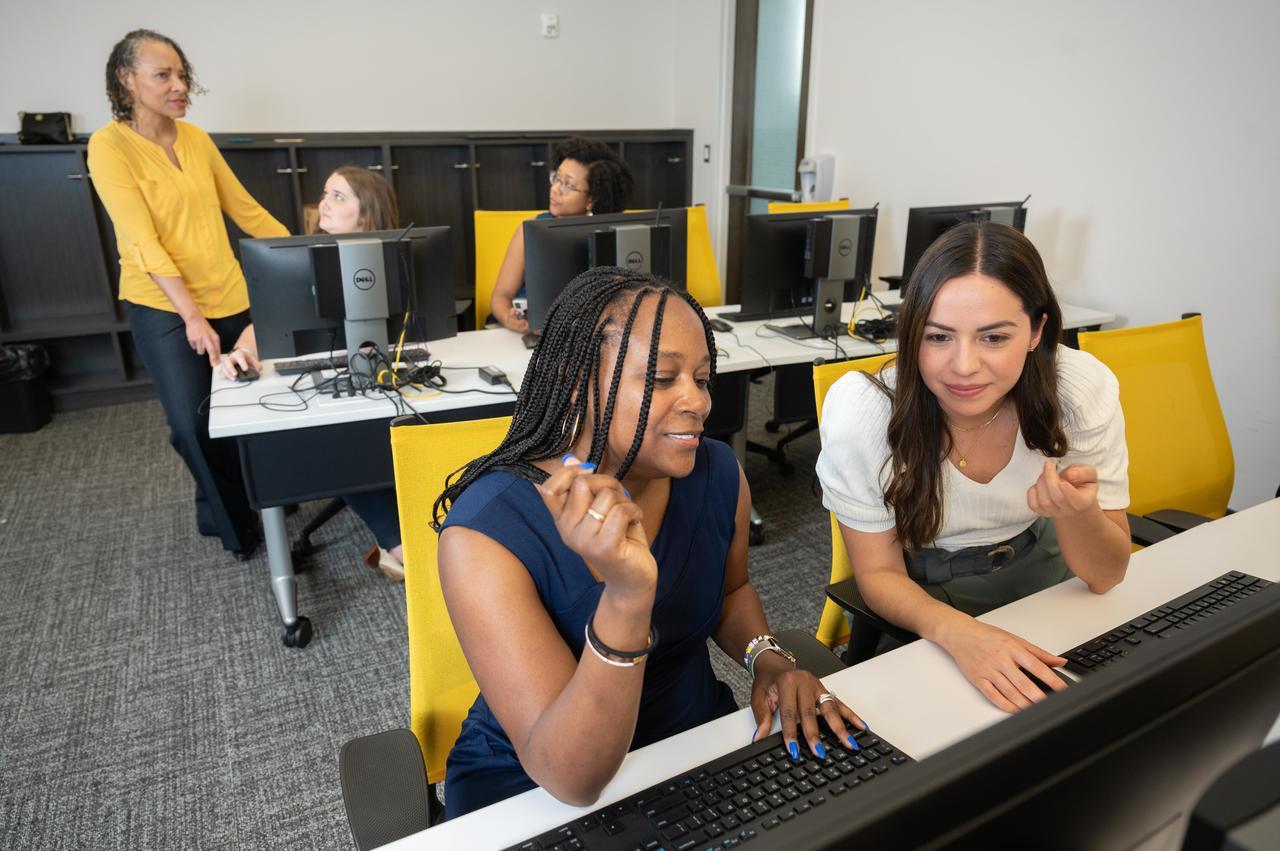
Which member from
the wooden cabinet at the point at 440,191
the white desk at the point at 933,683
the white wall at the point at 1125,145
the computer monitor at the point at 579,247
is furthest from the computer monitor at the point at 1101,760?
the wooden cabinet at the point at 440,191

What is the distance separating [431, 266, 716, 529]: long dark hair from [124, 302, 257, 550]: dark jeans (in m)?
1.96

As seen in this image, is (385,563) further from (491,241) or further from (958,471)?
(958,471)

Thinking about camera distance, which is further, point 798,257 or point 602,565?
point 798,257

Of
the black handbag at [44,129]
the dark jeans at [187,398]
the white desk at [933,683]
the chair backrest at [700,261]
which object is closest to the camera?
the white desk at [933,683]

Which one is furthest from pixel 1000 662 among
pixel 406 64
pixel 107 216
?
Answer: pixel 406 64

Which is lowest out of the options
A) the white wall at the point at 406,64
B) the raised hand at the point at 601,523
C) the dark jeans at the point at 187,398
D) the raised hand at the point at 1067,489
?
the dark jeans at the point at 187,398

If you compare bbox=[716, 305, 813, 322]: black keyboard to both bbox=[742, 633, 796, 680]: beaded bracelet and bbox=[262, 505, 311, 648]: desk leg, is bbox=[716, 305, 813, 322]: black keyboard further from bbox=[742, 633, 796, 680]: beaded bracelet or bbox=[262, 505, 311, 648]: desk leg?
bbox=[742, 633, 796, 680]: beaded bracelet

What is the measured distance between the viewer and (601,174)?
321cm

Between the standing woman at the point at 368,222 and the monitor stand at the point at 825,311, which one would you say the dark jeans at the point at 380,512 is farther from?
the monitor stand at the point at 825,311

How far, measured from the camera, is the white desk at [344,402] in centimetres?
204

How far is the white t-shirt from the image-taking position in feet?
4.40

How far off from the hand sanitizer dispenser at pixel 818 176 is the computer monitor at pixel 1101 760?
173 inches

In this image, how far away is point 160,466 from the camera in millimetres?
3600

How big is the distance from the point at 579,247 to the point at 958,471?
57.4 inches
